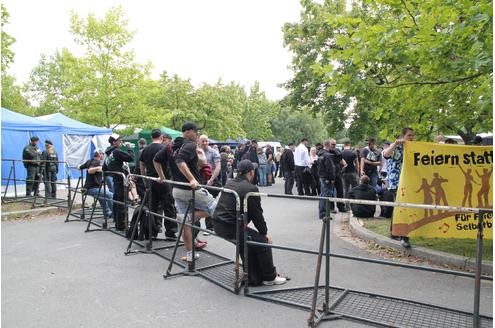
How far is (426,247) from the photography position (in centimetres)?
618

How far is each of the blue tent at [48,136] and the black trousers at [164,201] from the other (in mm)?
7603

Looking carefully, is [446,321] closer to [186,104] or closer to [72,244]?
[72,244]

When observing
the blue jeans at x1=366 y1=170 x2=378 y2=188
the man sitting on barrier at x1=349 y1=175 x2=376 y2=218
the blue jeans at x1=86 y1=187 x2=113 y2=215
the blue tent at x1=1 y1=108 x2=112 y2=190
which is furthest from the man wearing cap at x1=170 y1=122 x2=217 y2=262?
the blue tent at x1=1 y1=108 x2=112 y2=190

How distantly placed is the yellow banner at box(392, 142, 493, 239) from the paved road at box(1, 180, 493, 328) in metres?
0.61

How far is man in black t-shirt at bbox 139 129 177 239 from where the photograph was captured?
23.1 ft

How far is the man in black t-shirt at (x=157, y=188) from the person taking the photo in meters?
7.05

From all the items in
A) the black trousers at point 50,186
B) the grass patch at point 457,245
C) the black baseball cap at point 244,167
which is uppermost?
the black baseball cap at point 244,167

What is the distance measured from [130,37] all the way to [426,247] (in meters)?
20.2

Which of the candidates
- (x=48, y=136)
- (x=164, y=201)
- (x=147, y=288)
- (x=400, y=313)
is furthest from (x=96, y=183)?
(x=48, y=136)

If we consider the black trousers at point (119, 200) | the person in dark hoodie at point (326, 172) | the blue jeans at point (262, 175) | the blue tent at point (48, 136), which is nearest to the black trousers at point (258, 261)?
the black trousers at point (119, 200)

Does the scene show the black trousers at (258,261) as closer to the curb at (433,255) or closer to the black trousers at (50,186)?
the curb at (433,255)

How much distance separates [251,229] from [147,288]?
1454mm

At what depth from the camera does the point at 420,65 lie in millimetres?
5898

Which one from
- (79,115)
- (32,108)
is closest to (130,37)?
(79,115)
